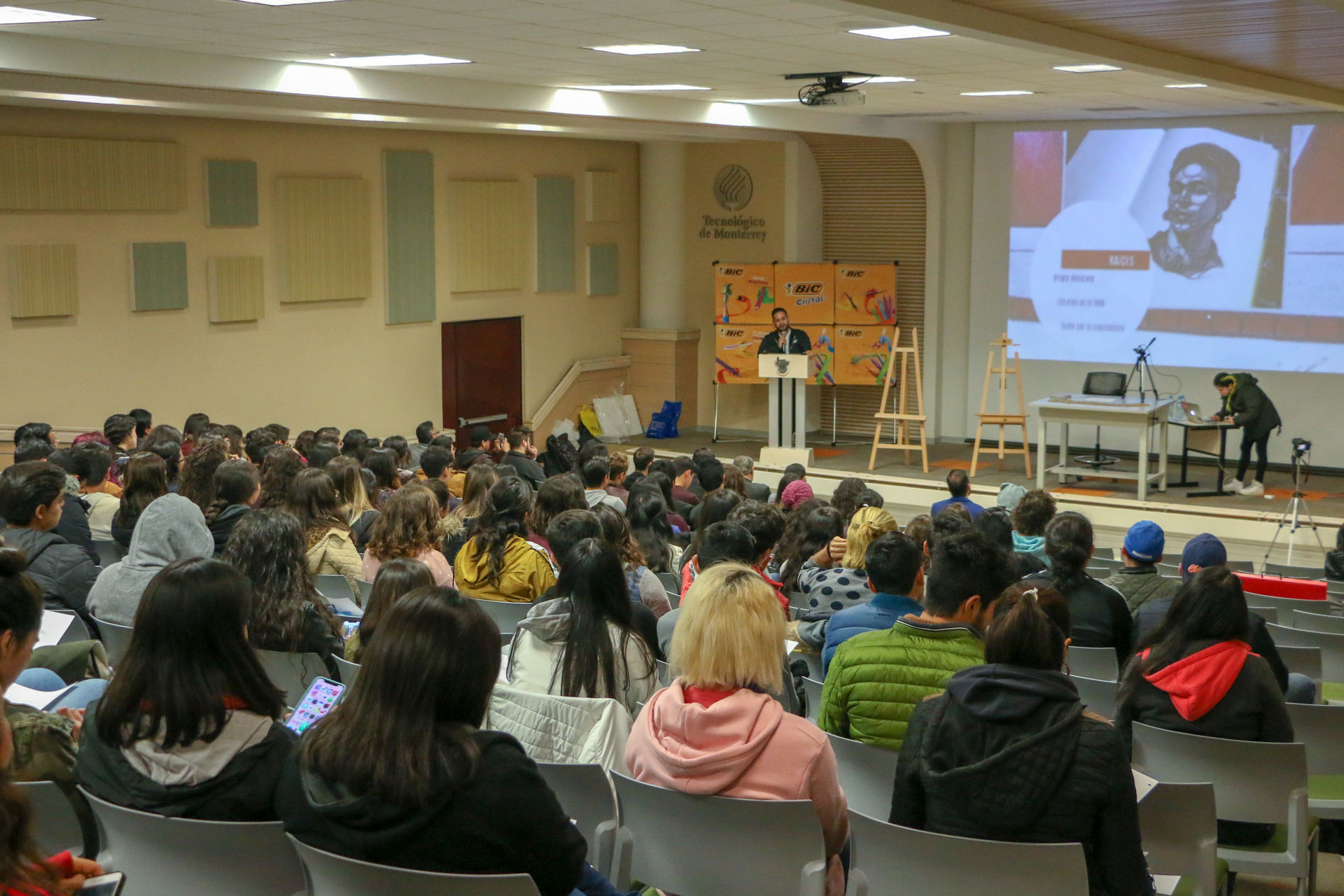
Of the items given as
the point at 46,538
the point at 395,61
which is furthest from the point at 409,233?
the point at 46,538

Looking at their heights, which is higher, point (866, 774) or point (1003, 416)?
point (1003, 416)

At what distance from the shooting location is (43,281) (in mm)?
10453

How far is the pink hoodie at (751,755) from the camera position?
8.70 ft

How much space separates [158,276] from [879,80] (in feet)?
20.8

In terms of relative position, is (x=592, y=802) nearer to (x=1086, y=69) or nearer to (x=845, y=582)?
(x=845, y=582)

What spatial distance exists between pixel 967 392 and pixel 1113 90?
200 inches

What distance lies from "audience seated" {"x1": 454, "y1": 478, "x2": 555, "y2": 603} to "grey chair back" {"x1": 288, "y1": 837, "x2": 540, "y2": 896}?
259 centimetres

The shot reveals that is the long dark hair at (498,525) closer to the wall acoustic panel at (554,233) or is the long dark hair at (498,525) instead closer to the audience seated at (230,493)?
the audience seated at (230,493)

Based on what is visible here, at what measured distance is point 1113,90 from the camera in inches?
411

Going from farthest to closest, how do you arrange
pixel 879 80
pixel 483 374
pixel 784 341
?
pixel 483 374 < pixel 784 341 < pixel 879 80

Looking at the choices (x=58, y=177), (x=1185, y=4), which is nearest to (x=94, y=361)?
(x=58, y=177)

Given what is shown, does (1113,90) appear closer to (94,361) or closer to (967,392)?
(967,392)

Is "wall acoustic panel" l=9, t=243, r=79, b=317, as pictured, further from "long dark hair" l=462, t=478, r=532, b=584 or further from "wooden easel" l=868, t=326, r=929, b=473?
"wooden easel" l=868, t=326, r=929, b=473

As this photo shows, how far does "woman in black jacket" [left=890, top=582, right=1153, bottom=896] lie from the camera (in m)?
2.46
